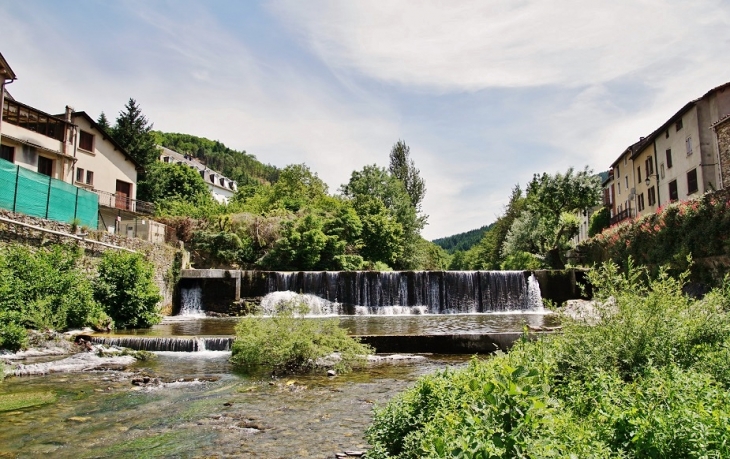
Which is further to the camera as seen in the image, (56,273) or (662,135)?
(662,135)

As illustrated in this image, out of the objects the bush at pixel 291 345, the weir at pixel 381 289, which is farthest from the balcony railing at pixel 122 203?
the bush at pixel 291 345

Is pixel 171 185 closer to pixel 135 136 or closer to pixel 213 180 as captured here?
pixel 135 136

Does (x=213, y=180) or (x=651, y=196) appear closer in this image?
(x=651, y=196)

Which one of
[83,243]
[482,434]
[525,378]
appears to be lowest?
[482,434]

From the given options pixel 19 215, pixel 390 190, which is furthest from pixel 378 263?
pixel 19 215

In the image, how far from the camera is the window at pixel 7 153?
2592 cm

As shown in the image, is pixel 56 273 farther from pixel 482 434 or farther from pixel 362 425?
pixel 482 434

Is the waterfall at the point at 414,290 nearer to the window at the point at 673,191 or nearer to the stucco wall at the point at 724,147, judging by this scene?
the stucco wall at the point at 724,147

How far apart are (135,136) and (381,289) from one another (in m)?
31.2

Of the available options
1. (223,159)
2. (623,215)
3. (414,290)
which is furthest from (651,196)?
(223,159)

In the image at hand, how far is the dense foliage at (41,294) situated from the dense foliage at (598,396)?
10.9 metres

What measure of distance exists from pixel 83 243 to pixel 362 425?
15.0 meters

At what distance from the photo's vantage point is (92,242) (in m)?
18.0

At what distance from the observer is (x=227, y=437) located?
237 inches
